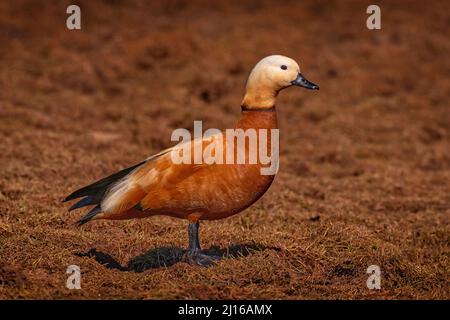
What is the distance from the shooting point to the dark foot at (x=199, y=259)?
553 cm

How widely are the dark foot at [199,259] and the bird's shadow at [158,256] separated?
112 mm

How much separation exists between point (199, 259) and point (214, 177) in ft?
2.26

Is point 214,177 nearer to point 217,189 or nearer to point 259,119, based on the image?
point 217,189

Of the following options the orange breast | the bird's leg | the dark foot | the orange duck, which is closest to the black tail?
the orange duck

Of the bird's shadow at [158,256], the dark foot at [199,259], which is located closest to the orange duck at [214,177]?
the dark foot at [199,259]

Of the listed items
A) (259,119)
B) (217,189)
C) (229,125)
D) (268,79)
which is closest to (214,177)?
(217,189)

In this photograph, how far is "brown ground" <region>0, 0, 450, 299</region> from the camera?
5652mm

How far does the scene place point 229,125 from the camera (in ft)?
36.3

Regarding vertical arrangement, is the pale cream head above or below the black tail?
above

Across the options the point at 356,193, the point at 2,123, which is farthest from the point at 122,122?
the point at 356,193

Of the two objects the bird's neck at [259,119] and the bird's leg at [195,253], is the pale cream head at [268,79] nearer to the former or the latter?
the bird's neck at [259,119]

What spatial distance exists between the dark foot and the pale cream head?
3.77 ft

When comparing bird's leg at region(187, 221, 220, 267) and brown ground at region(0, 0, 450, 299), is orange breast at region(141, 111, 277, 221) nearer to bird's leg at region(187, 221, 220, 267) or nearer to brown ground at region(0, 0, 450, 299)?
bird's leg at region(187, 221, 220, 267)
